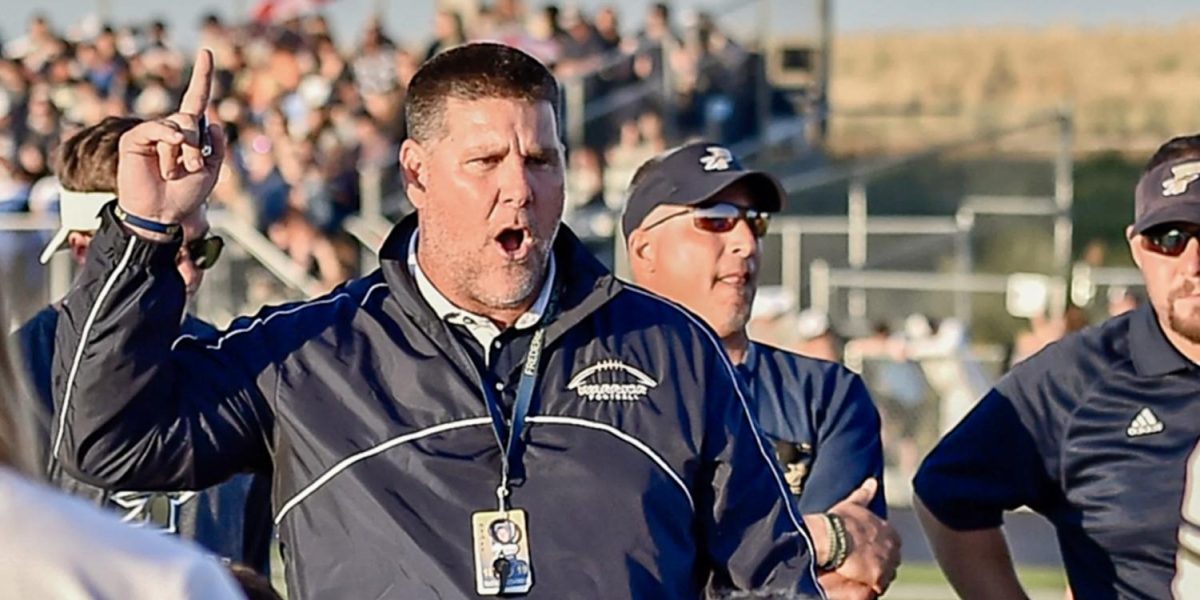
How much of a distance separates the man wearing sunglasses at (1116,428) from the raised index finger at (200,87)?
2111 millimetres

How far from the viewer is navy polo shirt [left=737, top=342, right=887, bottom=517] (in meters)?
5.58

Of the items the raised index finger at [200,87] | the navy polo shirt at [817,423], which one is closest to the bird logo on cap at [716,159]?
the navy polo shirt at [817,423]

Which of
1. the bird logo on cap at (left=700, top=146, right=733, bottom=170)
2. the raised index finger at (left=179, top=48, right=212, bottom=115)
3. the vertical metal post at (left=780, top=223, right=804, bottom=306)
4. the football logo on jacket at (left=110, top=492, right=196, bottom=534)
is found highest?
the raised index finger at (left=179, top=48, right=212, bottom=115)

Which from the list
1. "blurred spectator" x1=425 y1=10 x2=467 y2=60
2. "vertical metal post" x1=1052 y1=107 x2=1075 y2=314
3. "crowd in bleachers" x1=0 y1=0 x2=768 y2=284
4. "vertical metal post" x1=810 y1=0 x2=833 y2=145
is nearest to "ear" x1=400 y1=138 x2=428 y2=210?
"crowd in bleachers" x1=0 y1=0 x2=768 y2=284

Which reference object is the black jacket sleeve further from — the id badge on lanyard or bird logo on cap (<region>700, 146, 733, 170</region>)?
bird logo on cap (<region>700, 146, 733, 170</region>)

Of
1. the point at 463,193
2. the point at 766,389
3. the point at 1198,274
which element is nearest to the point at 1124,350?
the point at 1198,274

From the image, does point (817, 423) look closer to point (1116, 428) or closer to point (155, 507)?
point (1116, 428)

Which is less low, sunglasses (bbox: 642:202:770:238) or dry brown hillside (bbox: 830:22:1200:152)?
sunglasses (bbox: 642:202:770:238)

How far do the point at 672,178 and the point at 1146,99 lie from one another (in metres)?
39.8

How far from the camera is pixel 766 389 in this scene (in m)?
5.80

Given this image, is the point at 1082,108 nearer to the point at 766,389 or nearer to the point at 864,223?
the point at 864,223

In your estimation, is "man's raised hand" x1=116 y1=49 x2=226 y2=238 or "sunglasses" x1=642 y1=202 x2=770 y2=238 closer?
"man's raised hand" x1=116 y1=49 x2=226 y2=238

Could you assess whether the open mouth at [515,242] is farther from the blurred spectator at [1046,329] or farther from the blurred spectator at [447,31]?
the blurred spectator at [447,31]

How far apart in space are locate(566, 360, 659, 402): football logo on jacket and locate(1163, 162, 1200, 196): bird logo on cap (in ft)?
5.10
